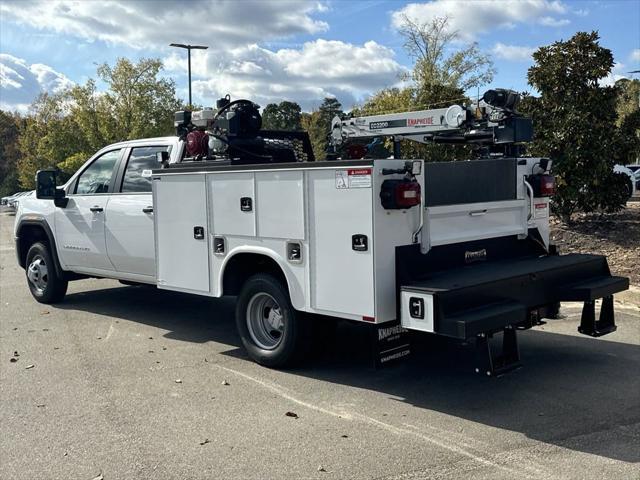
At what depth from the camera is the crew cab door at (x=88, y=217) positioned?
7.75 metres

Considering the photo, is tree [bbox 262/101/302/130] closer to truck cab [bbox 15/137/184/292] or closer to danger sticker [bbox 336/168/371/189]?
truck cab [bbox 15/137/184/292]

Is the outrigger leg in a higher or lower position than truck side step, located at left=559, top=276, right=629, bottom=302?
lower

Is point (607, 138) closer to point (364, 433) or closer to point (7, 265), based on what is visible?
point (364, 433)

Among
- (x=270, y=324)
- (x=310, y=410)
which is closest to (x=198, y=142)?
(x=270, y=324)

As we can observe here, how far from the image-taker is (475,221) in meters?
5.38

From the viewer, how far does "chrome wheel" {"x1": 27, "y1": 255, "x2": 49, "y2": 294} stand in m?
8.88

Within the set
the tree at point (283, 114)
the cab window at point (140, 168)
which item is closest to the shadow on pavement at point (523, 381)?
the cab window at point (140, 168)

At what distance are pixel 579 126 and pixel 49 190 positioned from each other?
8.57 m

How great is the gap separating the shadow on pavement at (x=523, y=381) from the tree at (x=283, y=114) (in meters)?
53.8

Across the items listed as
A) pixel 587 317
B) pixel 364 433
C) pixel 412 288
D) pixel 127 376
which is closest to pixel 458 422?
pixel 364 433

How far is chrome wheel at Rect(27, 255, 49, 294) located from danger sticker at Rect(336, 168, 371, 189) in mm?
5589

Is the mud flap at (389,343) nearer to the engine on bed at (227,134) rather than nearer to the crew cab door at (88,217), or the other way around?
the engine on bed at (227,134)

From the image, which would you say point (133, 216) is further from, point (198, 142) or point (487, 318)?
point (487, 318)

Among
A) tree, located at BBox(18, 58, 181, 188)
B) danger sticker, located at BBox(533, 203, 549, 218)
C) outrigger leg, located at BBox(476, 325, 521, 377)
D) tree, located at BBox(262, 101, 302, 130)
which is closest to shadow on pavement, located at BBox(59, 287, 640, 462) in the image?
outrigger leg, located at BBox(476, 325, 521, 377)
